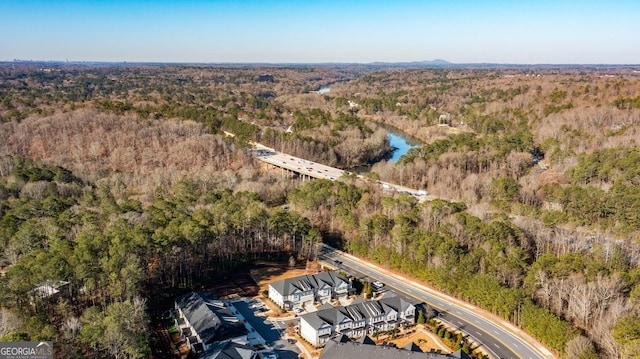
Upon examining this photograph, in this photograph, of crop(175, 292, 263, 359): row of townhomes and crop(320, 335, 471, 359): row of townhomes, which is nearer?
crop(320, 335, 471, 359): row of townhomes

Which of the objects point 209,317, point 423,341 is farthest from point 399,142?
point 209,317

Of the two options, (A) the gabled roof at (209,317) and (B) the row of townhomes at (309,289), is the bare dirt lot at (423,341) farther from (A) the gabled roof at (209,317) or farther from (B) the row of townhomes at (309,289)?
(A) the gabled roof at (209,317)

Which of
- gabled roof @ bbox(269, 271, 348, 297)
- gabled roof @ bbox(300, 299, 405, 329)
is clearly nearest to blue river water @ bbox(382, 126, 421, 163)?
gabled roof @ bbox(269, 271, 348, 297)

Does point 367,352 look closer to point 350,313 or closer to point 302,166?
point 350,313

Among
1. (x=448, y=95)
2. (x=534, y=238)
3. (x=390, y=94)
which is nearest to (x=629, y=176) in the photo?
(x=534, y=238)

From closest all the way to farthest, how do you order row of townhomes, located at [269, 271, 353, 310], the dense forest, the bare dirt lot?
the dense forest, the bare dirt lot, row of townhomes, located at [269, 271, 353, 310]

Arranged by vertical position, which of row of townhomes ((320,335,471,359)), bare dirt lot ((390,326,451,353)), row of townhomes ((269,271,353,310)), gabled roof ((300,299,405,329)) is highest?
row of townhomes ((320,335,471,359))

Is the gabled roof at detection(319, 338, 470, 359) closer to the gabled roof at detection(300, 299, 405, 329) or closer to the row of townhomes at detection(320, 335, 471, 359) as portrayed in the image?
the row of townhomes at detection(320, 335, 471, 359)
